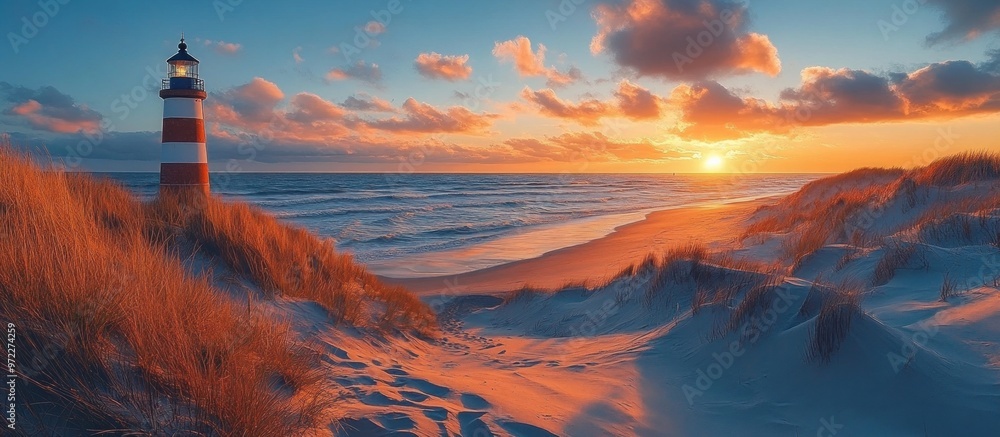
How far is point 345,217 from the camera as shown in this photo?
28266 millimetres

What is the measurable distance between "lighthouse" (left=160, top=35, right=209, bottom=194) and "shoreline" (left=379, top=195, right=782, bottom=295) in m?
5.03

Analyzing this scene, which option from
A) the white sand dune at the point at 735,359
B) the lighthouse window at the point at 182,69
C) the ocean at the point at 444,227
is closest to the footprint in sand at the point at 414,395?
the white sand dune at the point at 735,359

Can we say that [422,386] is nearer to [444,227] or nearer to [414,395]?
[414,395]

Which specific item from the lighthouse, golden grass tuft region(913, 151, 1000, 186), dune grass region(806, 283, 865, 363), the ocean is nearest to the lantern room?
the lighthouse

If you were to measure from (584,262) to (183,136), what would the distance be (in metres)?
10.6

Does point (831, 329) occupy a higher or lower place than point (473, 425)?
higher

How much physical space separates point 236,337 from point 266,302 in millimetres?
2632

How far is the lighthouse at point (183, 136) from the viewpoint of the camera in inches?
449

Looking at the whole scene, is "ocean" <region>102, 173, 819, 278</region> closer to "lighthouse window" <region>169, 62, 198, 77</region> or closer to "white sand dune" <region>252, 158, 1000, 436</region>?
"lighthouse window" <region>169, 62, 198, 77</region>

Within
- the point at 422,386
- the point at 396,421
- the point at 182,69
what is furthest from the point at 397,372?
the point at 182,69

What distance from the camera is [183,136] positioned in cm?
1156

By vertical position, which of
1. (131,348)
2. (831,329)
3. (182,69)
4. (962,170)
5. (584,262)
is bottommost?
(584,262)

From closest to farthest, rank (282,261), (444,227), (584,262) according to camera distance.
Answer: (282,261) < (584,262) < (444,227)

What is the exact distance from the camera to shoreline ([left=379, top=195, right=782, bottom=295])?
42.0ft
